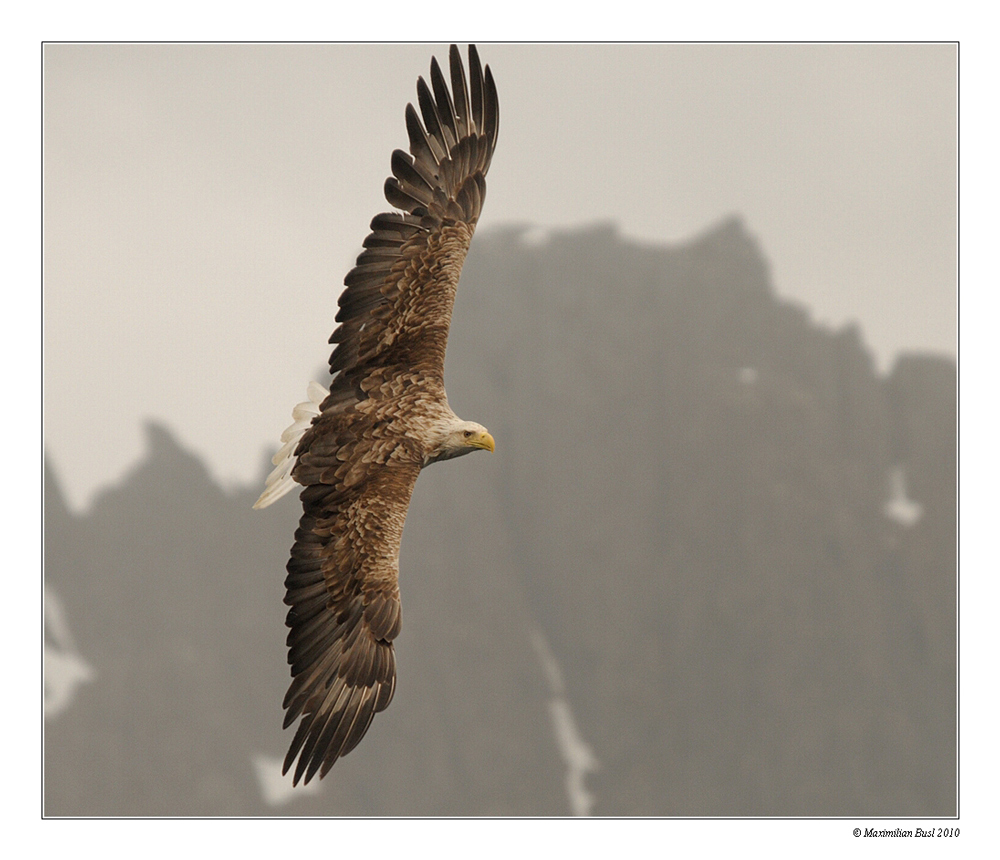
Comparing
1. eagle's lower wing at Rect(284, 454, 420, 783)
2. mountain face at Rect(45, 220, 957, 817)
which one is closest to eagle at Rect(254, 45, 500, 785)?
eagle's lower wing at Rect(284, 454, 420, 783)

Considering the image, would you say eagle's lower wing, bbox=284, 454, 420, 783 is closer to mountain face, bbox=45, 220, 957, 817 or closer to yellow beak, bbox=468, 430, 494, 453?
yellow beak, bbox=468, 430, 494, 453

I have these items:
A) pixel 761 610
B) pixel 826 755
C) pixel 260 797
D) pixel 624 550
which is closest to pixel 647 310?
pixel 624 550

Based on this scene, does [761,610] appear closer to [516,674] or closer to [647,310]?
[516,674]

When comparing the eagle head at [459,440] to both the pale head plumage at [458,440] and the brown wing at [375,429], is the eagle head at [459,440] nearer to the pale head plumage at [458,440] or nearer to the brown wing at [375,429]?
the pale head plumage at [458,440]

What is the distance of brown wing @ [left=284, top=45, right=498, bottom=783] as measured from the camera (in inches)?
361

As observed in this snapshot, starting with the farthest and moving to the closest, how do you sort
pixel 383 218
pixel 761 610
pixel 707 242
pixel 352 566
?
pixel 707 242 → pixel 761 610 → pixel 383 218 → pixel 352 566

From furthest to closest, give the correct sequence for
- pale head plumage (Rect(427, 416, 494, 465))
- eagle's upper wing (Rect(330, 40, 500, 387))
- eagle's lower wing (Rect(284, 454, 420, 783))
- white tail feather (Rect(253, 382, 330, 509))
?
white tail feather (Rect(253, 382, 330, 509)), eagle's upper wing (Rect(330, 40, 500, 387)), pale head plumage (Rect(427, 416, 494, 465)), eagle's lower wing (Rect(284, 454, 420, 783))

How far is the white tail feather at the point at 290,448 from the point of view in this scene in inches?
391

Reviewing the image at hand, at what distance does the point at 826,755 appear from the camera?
61188mm

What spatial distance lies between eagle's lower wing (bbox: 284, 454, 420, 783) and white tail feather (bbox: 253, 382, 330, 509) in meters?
0.70

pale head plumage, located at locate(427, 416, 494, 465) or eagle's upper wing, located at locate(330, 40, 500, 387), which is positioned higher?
eagle's upper wing, located at locate(330, 40, 500, 387)

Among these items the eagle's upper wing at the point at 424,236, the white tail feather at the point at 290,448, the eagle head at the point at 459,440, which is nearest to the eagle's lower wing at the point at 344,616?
the eagle head at the point at 459,440

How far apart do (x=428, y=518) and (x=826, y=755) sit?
85.9ft

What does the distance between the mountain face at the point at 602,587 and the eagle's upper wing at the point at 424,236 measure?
52.7 meters
